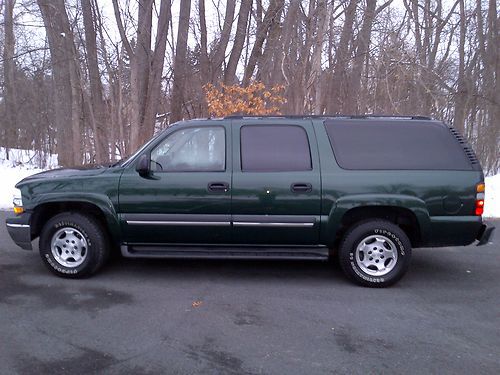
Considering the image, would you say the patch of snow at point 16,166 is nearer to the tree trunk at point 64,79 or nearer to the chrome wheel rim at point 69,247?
the tree trunk at point 64,79

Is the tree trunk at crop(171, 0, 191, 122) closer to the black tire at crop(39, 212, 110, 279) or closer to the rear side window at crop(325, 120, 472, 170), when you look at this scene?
the black tire at crop(39, 212, 110, 279)

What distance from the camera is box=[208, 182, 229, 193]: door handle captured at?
195 inches

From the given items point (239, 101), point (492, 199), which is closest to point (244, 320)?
point (492, 199)

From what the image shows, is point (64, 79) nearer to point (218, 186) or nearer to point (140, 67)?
point (140, 67)

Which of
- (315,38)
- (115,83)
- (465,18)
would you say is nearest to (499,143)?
(465,18)

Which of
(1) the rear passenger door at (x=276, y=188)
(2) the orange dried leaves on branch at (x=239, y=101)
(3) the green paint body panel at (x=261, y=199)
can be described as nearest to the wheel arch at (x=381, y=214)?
(3) the green paint body panel at (x=261, y=199)

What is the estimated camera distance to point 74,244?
5.22m

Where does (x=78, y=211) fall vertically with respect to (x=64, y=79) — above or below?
below

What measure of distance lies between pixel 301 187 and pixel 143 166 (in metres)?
1.71

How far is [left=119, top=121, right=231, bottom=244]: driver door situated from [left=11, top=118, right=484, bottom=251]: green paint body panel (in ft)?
0.04

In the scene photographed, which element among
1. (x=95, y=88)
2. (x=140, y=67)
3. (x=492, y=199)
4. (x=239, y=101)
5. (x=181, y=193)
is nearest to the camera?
(x=181, y=193)

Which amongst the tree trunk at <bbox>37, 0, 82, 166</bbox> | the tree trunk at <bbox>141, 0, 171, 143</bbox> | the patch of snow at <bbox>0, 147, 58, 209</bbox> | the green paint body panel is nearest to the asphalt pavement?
the green paint body panel

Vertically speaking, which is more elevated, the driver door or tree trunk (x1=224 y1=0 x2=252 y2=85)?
tree trunk (x1=224 y1=0 x2=252 y2=85)

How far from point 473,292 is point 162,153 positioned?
3747mm
